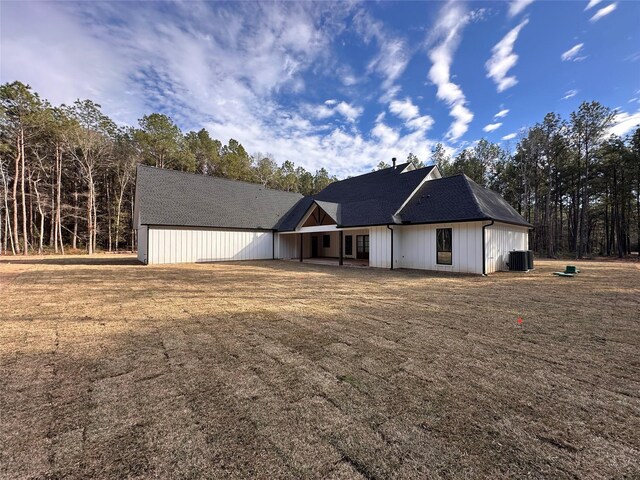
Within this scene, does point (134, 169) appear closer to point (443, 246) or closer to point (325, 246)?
point (325, 246)

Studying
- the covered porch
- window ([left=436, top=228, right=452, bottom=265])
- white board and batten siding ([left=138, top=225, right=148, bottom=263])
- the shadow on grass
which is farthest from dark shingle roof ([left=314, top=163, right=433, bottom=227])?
the shadow on grass

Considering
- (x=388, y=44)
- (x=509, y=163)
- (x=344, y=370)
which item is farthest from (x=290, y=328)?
(x=509, y=163)

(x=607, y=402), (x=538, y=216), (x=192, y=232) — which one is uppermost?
(x=538, y=216)

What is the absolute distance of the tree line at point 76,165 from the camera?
21500 millimetres

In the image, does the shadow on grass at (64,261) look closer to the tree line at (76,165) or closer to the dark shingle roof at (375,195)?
the tree line at (76,165)

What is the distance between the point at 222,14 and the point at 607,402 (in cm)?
1420

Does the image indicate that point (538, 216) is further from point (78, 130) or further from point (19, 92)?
point (19, 92)

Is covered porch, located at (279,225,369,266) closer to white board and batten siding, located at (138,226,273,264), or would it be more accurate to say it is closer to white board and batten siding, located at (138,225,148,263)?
white board and batten siding, located at (138,226,273,264)

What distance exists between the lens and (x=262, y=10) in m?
10.2

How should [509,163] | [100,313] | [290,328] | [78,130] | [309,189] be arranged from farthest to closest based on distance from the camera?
1. [309,189]
2. [509,163]
3. [78,130]
4. [100,313]
5. [290,328]

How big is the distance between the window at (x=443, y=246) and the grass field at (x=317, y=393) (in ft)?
23.8

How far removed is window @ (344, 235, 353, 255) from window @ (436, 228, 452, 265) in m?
7.49

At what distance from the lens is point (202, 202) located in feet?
62.6

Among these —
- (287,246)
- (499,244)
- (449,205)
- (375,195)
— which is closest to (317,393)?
(449,205)
